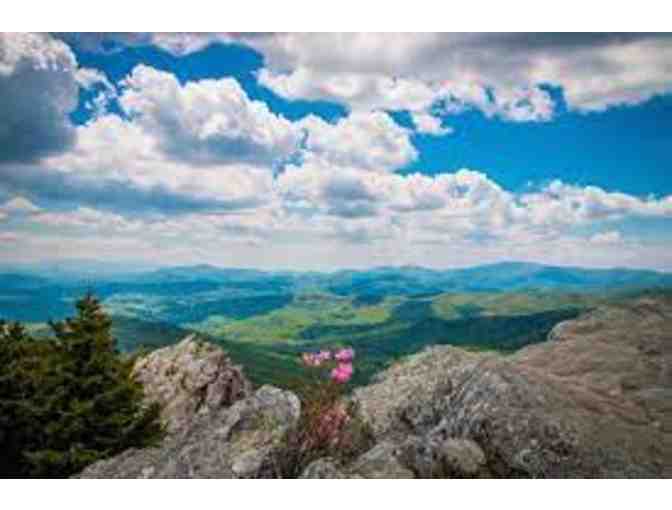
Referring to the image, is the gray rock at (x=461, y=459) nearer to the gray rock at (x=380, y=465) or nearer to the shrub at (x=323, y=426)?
the gray rock at (x=380, y=465)

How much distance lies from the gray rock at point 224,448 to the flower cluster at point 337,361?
1049 mm

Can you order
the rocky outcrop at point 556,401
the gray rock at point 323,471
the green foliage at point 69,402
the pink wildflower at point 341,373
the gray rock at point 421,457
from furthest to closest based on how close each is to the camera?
1. the green foliage at point 69,402
2. the pink wildflower at point 341,373
3. the rocky outcrop at point 556,401
4. the gray rock at point 421,457
5. the gray rock at point 323,471

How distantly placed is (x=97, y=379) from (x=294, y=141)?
6988 mm

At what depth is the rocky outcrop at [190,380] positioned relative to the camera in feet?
70.8

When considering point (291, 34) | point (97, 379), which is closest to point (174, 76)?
point (291, 34)

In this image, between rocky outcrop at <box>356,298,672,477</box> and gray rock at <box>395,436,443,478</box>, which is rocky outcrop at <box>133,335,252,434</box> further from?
gray rock at <box>395,436,443,478</box>

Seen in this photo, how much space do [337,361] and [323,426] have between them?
1048mm

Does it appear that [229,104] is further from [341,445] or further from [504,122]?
[341,445]

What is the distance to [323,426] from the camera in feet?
37.0

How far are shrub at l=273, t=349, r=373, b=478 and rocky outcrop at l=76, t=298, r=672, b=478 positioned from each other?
1.08 feet

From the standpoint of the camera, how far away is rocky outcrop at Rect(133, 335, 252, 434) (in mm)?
21578

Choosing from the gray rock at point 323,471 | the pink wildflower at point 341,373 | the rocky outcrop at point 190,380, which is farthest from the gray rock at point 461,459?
the rocky outcrop at point 190,380

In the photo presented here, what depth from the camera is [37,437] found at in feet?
51.2
